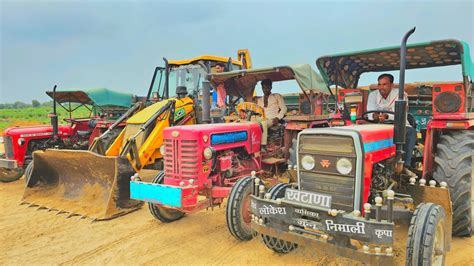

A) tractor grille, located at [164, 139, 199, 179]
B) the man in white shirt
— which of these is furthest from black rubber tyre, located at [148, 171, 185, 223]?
the man in white shirt

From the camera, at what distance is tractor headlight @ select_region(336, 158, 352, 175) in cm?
316

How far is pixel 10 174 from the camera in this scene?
787 centimetres

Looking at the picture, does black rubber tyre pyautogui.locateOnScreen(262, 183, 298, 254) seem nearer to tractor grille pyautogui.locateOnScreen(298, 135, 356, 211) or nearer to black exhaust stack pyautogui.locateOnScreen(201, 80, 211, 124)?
tractor grille pyautogui.locateOnScreen(298, 135, 356, 211)

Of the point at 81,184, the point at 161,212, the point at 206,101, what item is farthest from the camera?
the point at 81,184

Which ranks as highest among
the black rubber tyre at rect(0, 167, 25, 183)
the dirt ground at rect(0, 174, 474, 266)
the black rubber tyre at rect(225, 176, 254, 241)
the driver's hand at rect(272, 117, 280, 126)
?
the driver's hand at rect(272, 117, 280, 126)

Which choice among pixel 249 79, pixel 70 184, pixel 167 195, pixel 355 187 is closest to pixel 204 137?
pixel 167 195

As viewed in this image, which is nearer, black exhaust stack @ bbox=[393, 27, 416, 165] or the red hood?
black exhaust stack @ bbox=[393, 27, 416, 165]

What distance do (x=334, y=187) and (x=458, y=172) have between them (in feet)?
5.46

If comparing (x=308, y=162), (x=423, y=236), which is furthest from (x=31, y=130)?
(x=423, y=236)

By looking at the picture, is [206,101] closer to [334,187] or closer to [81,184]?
[81,184]

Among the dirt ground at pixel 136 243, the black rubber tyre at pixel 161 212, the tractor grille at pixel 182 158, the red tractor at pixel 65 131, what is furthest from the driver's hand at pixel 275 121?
the red tractor at pixel 65 131

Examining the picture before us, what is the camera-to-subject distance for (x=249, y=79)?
656 cm

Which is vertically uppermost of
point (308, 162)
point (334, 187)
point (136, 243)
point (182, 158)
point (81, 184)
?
point (308, 162)

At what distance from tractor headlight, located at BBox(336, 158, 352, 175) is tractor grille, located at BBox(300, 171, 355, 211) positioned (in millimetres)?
61
